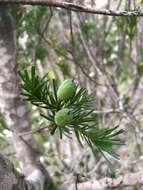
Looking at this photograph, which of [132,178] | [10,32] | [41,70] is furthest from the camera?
[41,70]

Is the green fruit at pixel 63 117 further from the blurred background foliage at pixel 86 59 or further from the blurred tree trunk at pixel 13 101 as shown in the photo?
the blurred tree trunk at pixel 13 101

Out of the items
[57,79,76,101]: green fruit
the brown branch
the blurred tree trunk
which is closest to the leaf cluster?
[57,79,76,101]: green fruit

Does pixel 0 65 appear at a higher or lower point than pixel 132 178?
higher

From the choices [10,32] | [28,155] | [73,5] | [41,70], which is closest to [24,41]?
[41,70]

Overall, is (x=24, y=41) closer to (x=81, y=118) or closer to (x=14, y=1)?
(x=14, y=1)

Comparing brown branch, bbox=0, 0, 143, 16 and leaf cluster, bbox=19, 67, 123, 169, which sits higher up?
brown branch, bbox=0, 0, 143, 16

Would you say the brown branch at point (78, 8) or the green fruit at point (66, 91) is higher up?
the brown branch at point (78, 8)

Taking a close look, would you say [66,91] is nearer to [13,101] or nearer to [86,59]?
[13,101]

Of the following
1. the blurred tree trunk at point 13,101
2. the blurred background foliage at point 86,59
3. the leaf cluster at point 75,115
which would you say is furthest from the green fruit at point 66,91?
the blurred tree trunk at point 13,101

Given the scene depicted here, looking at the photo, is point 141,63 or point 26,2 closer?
point 26,2

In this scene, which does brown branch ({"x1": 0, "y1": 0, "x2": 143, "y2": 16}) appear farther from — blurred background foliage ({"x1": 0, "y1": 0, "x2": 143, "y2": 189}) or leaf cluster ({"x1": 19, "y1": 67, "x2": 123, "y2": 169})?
blurred background foliage ({"x1": 0, "y1": 0, "x2": 143, "y2": 189})

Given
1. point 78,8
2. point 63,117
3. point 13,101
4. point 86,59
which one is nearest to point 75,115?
point 63,117
